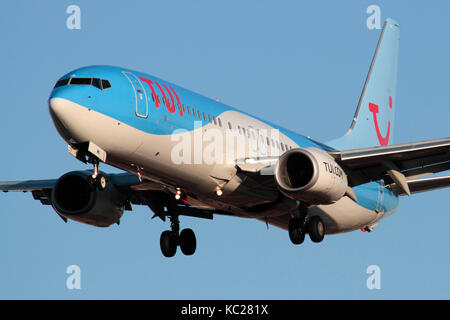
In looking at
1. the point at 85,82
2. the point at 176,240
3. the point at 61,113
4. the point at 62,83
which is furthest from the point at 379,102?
the point at 61,113

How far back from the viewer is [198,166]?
30.3 metres

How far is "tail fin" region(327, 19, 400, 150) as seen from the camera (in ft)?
147

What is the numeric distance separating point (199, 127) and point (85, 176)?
6.98 m

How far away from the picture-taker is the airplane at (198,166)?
1088 inches

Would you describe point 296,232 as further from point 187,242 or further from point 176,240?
point 176,240

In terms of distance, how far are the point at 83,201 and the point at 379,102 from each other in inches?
739

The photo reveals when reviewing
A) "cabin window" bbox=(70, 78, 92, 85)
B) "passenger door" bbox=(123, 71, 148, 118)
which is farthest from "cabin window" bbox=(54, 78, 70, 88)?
"passenger door" bbox=(123, 71, 148, 118)

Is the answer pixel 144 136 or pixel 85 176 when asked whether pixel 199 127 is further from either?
pixel 85 176

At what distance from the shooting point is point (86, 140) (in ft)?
88.7

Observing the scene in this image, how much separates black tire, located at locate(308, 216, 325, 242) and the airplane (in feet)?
0.12

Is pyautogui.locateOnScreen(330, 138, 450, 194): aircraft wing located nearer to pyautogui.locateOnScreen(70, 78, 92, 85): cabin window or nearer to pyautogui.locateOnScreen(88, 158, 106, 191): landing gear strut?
pyautogui.locateOnScreen(88, 158, 106, 191): landing gear strut

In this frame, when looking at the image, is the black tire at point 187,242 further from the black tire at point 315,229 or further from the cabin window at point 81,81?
the cabin window at point 81,81

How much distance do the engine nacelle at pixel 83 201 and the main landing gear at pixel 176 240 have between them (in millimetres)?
2413
